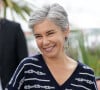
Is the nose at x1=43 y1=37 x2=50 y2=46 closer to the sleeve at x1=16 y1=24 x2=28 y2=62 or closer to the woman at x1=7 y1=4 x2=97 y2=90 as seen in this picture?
the woman at x1=7 y1=4 x2=97 y2=90

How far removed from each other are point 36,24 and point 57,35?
0.16 meters

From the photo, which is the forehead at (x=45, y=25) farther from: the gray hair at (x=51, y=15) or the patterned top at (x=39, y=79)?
the patterned top at (x=39, y=79)

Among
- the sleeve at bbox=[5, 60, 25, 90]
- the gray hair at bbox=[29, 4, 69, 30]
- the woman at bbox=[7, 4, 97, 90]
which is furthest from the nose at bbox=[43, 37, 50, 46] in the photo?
the sleeve at bbox=[5, 60, 25, 90]

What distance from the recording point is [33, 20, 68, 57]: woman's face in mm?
3156

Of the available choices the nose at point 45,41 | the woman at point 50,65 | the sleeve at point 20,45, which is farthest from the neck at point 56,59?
the sleeve at point 20,45

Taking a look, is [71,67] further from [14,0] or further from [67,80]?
[14,0]

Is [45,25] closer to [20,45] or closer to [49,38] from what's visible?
[49,38]

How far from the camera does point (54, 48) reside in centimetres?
323

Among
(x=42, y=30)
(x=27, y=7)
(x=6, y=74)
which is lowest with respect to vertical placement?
(x=6, y=74)

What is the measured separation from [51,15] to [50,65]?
12.9 inches

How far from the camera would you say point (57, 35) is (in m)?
3.24

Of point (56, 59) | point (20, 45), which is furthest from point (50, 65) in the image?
point (20, 45)

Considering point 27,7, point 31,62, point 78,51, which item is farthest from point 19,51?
point 31,62

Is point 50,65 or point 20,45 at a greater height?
point 50,65
